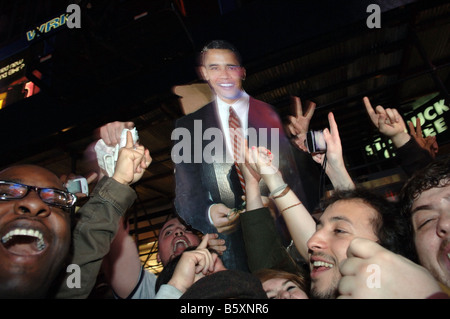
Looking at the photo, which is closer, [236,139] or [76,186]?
[76,186]

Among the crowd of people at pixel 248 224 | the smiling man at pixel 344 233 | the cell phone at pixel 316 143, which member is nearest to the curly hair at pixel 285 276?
the crowd of people at pixel 248 224

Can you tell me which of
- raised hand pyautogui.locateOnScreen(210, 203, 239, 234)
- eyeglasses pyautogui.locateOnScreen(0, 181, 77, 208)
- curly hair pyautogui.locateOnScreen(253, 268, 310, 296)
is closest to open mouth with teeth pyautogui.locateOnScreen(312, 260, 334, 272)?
curly hair pyautogui.locateOnScreen(253, 268, 310, 296)

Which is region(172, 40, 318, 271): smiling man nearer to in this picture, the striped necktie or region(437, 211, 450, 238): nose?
the striped necktie

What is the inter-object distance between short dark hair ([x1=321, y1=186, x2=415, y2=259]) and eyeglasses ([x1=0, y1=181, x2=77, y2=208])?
1164 millimetres

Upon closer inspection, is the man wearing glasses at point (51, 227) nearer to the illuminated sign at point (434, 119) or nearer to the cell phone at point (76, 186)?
the cell phone at point (76, 186)

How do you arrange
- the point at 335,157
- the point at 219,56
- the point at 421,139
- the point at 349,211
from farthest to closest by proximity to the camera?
the point at 219,56
the point at 421,139
the point at 335,157
the point at 349,211

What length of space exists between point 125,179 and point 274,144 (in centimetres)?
89

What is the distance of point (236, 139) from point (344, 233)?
0.80 metres

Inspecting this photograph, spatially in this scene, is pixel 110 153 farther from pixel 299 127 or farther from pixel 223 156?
pixel 299 127

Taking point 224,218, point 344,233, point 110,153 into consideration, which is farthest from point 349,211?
point 110,153

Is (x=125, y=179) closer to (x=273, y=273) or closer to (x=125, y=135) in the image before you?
(x=125, y=135)

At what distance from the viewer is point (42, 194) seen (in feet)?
3.20
